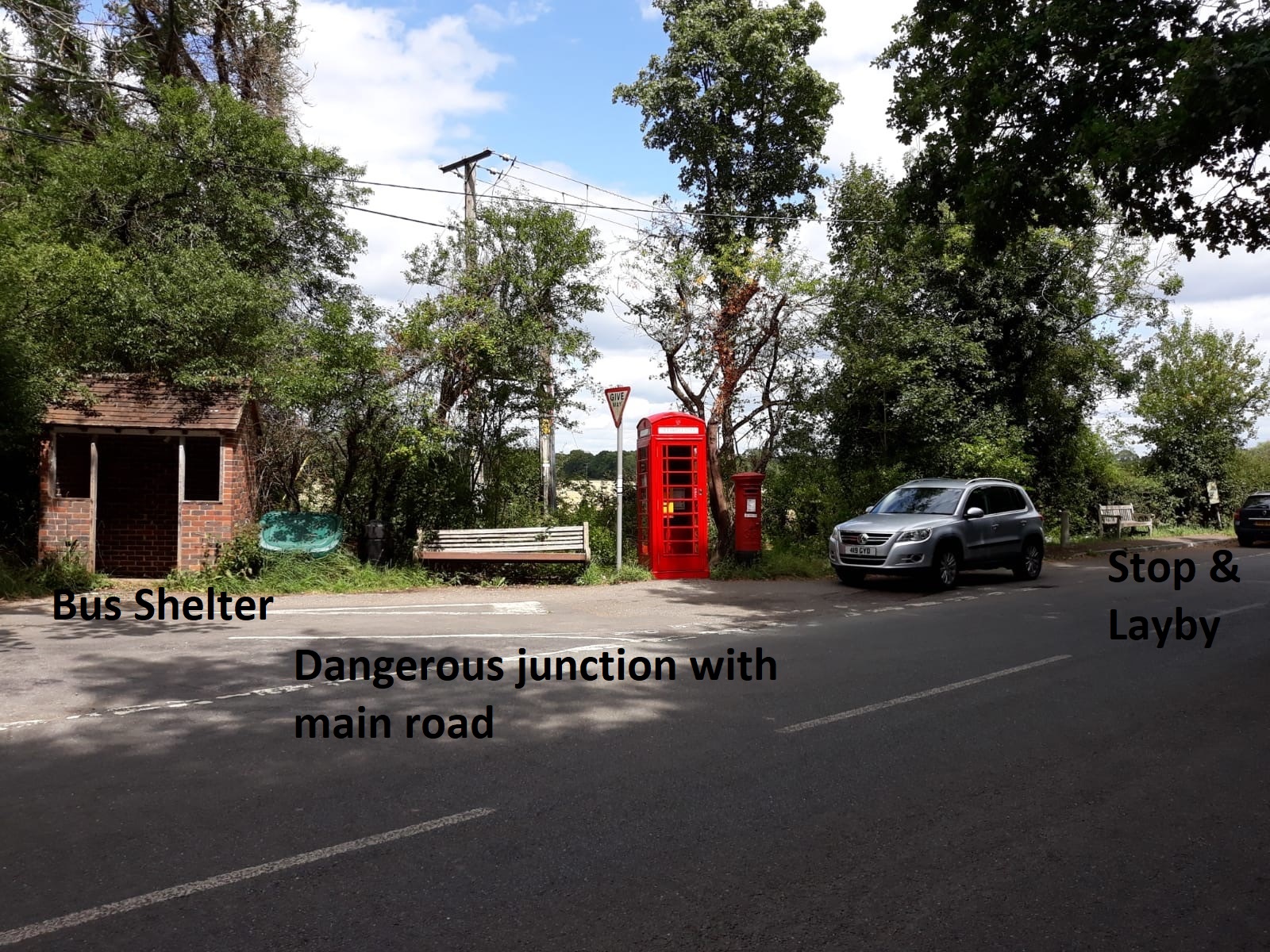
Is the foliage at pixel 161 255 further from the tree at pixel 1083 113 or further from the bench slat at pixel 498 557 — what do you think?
the tree at pixel 1083 113

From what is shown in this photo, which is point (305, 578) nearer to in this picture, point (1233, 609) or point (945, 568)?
point (945, 568)

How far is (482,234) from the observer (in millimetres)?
17125

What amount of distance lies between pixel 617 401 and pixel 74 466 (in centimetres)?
980

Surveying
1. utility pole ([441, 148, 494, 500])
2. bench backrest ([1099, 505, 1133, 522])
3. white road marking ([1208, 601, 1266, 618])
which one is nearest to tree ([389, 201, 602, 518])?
utility pole ([441, 148, 494, 500])

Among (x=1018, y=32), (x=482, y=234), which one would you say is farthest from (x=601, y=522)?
(x=1018, y=32)

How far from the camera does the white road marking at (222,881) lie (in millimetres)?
3576

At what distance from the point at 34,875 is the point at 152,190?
1752cm

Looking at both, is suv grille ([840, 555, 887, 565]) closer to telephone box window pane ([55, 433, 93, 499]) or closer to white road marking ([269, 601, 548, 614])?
white road marking ([269, 601, 548, 614])

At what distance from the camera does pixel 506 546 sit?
16.2m

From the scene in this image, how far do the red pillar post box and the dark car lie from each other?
16942 mm

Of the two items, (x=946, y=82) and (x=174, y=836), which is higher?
(x=946, y=82)

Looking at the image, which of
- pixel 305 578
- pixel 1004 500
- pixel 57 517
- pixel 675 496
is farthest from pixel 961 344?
pixel 57 517

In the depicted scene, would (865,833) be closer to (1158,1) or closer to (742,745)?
(742,745)

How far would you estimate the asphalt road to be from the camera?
367cm
